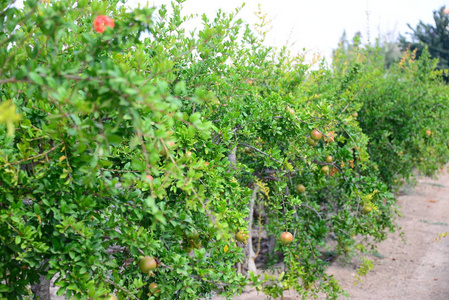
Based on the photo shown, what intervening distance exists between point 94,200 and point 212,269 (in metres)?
0.81

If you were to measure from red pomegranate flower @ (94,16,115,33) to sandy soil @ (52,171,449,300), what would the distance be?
151 inches

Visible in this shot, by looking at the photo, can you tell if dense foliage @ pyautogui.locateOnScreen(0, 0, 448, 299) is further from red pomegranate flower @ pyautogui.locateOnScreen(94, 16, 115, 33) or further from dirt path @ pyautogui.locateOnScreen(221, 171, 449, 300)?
dirt path @ pyautogui.locateOnScreen(221, 171, 449, 300)

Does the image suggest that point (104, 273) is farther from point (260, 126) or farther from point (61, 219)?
point (260, 126)

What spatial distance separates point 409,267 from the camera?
6.29 metres

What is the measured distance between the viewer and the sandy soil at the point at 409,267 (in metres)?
5.29

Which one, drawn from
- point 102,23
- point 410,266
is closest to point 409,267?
point 410,266

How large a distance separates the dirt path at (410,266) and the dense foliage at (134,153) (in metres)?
1.54

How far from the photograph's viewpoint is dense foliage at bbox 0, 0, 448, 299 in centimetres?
140

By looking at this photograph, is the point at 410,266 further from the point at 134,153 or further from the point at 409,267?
the point at 134,153

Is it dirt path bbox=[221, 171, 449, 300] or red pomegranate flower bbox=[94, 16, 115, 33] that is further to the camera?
dirt path bbox=[221, 171, 449, 300]

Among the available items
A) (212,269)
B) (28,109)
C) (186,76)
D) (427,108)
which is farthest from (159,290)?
(427,108)

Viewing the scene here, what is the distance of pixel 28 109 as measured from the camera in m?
2.03

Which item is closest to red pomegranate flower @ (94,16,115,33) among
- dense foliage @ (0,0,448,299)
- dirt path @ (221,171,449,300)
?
dense foliage @ (0,0,448,299)

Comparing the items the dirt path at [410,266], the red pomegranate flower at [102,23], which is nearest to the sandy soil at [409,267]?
the dirt path at [410,266]
